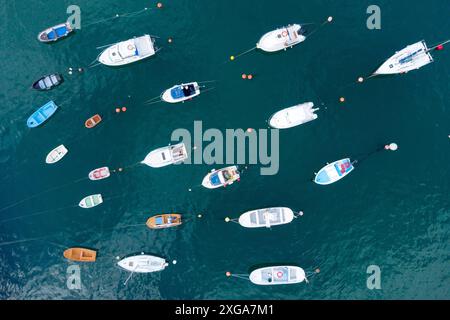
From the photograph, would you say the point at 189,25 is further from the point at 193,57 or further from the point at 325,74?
the point at 325,74

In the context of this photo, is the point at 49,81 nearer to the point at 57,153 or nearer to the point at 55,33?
the point at 55,33

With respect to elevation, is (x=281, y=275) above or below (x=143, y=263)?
below

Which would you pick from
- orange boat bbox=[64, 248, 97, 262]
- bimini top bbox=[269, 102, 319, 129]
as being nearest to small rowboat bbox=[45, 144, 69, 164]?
orange boat bbox=[64, 248, 97, 262]

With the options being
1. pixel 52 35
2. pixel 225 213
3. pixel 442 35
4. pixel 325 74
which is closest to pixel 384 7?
pixel 442 35

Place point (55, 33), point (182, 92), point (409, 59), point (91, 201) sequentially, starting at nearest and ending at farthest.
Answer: point (409, 59) < point (182, 92) < point (91, 201) < point (55, 33)

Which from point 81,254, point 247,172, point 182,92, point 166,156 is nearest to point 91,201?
point 81,254

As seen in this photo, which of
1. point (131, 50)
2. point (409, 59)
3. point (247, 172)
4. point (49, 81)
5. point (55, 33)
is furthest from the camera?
point (49, 81)

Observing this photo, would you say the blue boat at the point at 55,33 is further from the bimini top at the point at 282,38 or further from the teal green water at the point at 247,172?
the bimini top at the point at 282,38
